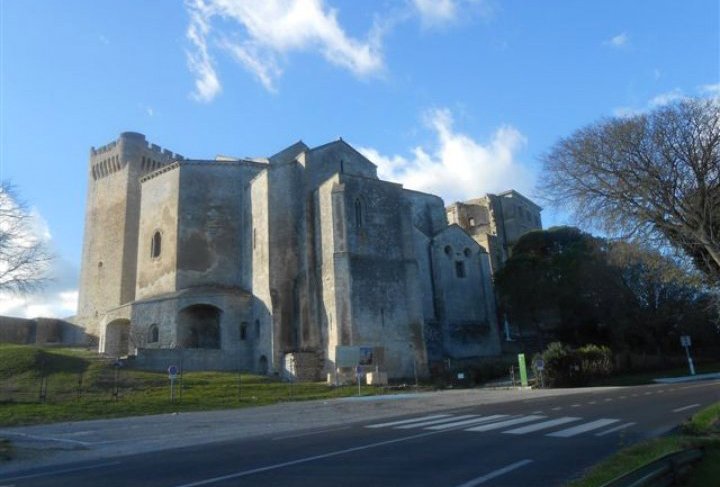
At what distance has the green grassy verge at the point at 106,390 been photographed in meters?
18.4

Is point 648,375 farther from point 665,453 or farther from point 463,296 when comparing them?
point 665,453

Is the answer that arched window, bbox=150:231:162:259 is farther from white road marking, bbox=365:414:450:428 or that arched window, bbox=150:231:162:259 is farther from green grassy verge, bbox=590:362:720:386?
white road marking, bbox=365:414:450:428

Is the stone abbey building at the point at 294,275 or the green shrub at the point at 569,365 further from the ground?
the stone abbey building at the point at 294,275

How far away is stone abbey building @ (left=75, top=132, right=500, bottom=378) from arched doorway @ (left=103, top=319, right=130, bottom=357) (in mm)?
77

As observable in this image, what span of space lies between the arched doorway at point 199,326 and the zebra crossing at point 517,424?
25.2 meters

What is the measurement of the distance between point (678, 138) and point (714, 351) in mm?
38490

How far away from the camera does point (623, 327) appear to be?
41531 millimetres

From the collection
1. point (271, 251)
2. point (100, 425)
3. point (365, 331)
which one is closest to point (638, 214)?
point (100, 425)

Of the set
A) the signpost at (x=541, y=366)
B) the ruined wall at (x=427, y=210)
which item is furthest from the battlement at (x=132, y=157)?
the signpost at (x=541, y=366)

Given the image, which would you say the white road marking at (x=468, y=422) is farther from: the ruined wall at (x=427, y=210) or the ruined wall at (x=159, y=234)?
the ruined wall at (x=427, y=210)

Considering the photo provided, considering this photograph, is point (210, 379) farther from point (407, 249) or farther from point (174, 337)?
point (407, 249)

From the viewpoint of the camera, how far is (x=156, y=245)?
40969mm

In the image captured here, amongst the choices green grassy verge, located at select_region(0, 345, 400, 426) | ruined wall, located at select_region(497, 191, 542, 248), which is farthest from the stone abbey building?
ruined wall, located at select_region(497, 191, 542, 248)

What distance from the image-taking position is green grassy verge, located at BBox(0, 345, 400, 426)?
18359 mm
